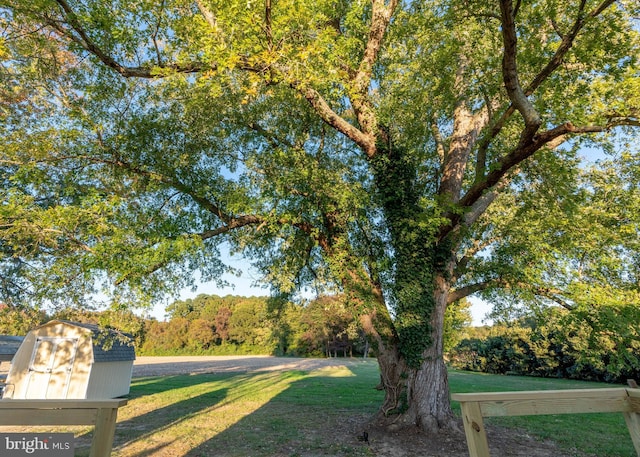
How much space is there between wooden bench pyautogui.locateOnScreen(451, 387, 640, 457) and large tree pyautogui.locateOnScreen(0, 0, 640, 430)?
4.15 metres

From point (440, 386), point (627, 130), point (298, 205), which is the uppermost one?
point (627, 130)

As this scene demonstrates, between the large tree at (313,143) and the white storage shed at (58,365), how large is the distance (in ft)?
11.4

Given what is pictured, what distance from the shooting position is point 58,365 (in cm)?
1164

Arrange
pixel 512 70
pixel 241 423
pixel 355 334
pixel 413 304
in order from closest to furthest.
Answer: pixel 512 70
pixel 413 304
pixel 241 423
pixel 355 334

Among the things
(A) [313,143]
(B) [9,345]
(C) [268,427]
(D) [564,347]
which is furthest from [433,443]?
(B) [9,345]

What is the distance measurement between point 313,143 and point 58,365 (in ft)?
38.4

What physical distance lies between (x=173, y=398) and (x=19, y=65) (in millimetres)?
11633

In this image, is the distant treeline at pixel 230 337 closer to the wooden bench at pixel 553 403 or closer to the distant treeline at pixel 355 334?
the distant treeline at pixel 355 334

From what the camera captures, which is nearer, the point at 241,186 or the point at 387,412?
the point at 387,412

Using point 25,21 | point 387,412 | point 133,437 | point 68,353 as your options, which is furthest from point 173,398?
point 25,21

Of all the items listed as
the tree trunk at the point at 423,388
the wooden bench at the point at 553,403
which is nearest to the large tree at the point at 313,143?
the tree trunk at the point at 423,388

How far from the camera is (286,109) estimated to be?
350 inches

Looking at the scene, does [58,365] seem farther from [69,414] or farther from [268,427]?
[69,414]

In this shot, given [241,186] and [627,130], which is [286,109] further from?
[627,130]
